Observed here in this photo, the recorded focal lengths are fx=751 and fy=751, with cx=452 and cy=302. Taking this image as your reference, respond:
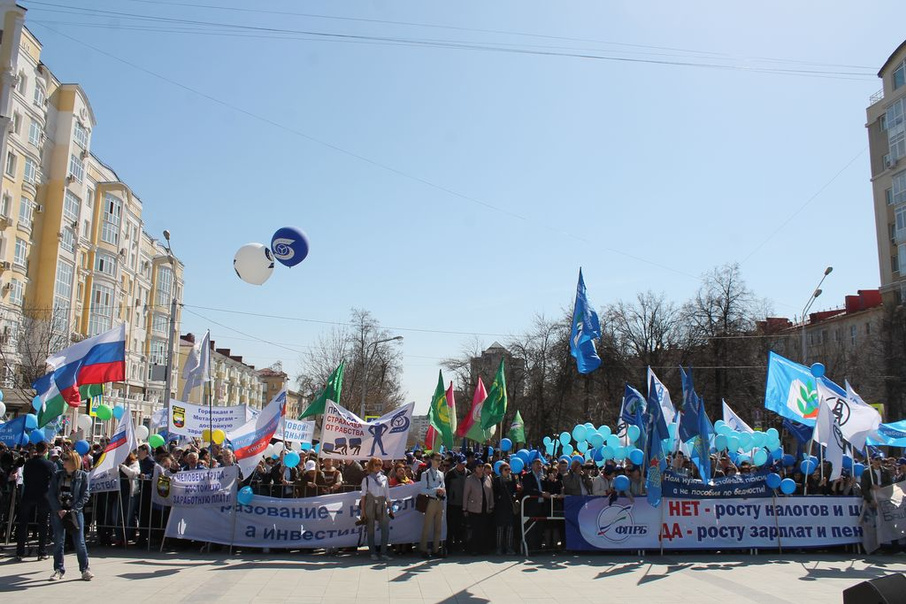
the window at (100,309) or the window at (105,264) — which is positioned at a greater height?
the window at (105,264)

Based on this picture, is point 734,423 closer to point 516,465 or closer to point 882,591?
point 516,465

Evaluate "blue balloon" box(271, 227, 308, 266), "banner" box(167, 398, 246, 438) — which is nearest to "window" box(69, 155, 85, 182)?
"banner" box(167, 398, 246, 438)

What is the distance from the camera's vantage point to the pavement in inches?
363

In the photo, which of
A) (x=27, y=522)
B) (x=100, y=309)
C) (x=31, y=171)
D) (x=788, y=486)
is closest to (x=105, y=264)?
(x=100, y=309)

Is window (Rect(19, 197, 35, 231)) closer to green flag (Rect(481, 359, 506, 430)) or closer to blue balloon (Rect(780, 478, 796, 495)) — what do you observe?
green flag (Rect(481, 359, 506, 430))

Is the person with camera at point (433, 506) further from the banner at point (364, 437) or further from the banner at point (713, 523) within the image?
the banner at point (713, 523)

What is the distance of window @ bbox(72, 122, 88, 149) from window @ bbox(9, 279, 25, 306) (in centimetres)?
1080

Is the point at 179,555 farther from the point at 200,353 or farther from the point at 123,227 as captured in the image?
the point at 123,227

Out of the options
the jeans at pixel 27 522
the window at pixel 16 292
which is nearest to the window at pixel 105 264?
the window at pixel 16 292

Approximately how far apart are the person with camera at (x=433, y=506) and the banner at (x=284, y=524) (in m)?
0.27

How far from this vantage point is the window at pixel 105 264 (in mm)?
53562

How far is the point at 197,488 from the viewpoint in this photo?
12.8m

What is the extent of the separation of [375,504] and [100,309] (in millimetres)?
47020

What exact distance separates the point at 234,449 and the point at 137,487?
5.94 ft
